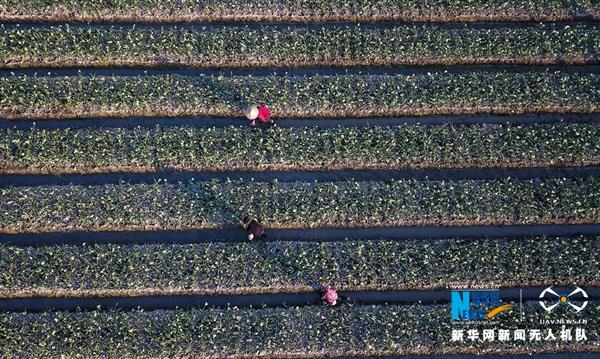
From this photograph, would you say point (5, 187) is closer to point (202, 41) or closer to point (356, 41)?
point (202, 41)

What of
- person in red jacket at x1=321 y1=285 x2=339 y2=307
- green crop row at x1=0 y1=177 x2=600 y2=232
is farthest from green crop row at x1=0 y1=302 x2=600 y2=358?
green crop row at x1=0 y1=177 x2=600 y2=232

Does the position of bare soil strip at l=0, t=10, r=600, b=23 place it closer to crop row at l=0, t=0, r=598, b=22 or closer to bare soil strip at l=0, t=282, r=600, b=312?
crop row at l=0, t=0, r=598, b=22

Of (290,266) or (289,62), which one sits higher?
(289,62)

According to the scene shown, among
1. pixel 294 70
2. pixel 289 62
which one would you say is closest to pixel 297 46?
pixel 289 62

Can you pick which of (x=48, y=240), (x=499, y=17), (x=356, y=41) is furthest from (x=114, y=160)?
(x=499, y=17)

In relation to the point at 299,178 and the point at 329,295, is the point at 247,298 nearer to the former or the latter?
the point at 329,295

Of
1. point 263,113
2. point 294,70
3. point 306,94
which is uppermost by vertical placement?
point 294,70

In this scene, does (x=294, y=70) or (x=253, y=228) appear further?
(x=294, y=70)
